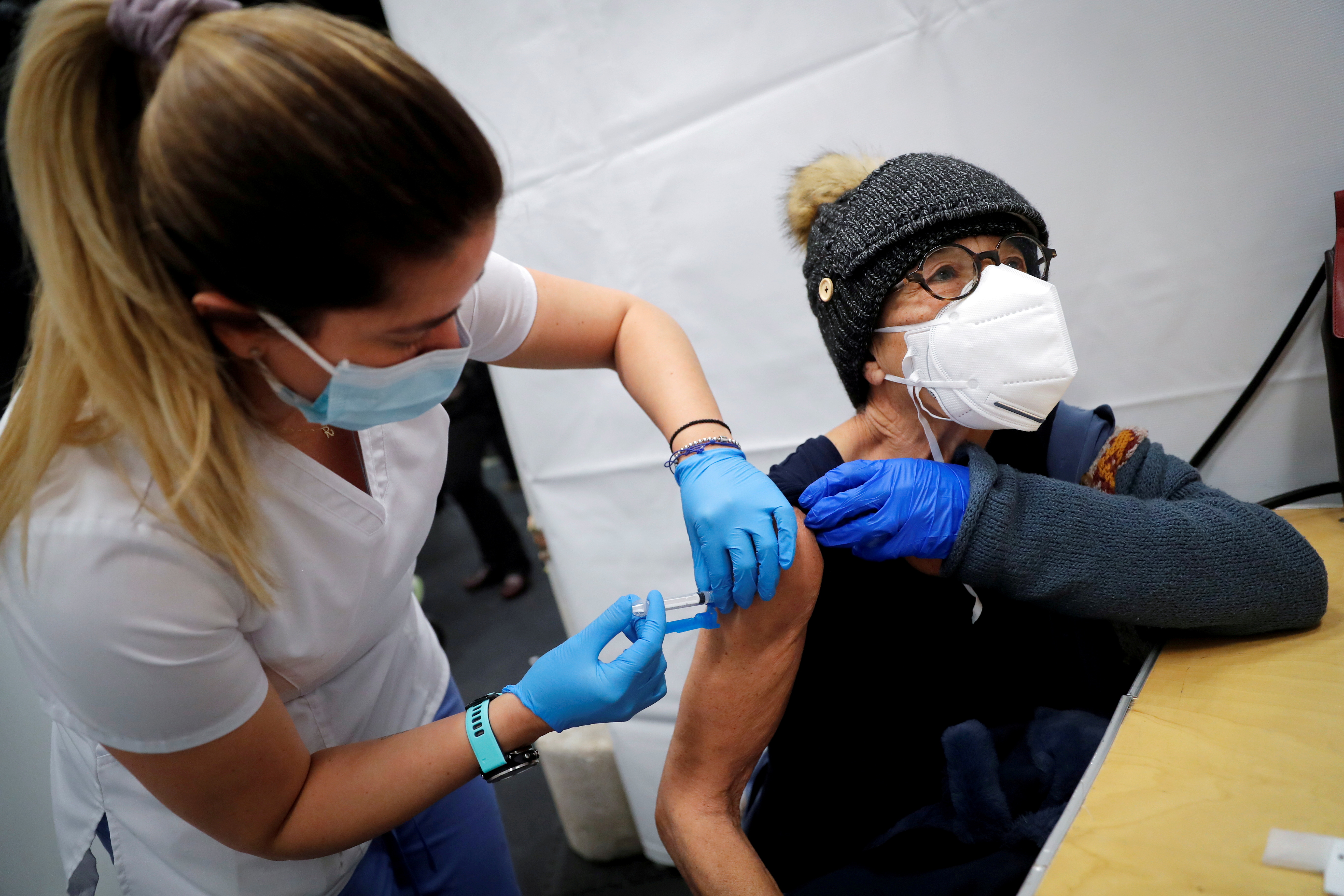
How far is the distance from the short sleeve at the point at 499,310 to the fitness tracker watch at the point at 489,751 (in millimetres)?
523

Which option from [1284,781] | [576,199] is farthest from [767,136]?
[1284,781]

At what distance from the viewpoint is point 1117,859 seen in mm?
745

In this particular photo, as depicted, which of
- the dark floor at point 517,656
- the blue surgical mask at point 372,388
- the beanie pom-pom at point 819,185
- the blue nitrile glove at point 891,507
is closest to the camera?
the blue surgical mask at point 372,388

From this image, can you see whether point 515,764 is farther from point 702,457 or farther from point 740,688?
point 702,457

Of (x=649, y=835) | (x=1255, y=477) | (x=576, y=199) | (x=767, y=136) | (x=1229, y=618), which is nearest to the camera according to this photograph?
(x=1229, y=618)

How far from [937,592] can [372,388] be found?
91 centimetres

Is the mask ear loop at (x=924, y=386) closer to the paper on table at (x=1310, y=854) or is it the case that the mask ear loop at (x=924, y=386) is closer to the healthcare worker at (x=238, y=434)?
the healthcare worker at (x=238, y=434)

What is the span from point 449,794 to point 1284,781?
1168mm

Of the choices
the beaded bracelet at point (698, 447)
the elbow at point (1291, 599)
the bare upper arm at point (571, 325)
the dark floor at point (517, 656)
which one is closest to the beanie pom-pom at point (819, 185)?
the bare upper arm at point (571, 325)

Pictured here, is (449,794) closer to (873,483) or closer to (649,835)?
(873,483)

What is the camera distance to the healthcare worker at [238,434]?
2.23ft

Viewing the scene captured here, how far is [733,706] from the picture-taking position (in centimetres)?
109

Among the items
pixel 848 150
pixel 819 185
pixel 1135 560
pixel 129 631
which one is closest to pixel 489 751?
pixel 129 631

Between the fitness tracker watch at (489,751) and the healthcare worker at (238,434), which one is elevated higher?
the healthcare worker at (238,434)
